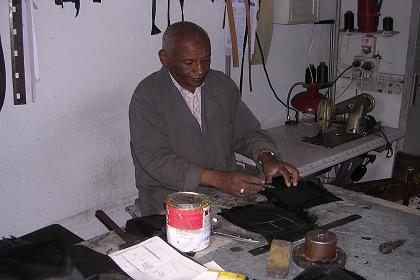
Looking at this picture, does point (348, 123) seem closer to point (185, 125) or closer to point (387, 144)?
point (387, 144)

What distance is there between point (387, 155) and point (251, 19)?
1.51 meters

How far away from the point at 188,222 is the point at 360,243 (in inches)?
21.8

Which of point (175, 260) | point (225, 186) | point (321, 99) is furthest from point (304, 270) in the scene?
point (321, 99)

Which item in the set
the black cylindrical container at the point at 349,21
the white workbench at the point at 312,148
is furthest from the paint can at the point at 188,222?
the black cylindrical container at the point at 349,21

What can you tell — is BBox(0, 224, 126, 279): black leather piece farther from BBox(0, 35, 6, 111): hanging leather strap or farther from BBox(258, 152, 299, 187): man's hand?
BBox(0, 35, 6, 111): hanging leather strap

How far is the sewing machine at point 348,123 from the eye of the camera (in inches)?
109

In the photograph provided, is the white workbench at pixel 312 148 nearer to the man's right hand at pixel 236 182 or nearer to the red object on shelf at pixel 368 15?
the red object on shelf at pixel 368 15

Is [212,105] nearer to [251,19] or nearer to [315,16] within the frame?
[251,19]

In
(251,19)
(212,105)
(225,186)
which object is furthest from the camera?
(251,19)

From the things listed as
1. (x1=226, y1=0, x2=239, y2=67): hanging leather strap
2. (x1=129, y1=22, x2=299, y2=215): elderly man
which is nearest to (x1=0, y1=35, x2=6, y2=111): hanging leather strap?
(x1=129, y1=22, x2=299, y2=215): elderly man

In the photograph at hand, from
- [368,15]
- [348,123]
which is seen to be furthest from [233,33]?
[368,15]

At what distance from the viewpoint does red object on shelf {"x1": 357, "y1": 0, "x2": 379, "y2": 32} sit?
10.9ft

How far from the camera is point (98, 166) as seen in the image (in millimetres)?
2438

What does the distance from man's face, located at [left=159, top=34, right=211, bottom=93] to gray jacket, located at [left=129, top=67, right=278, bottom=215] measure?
0.08m
